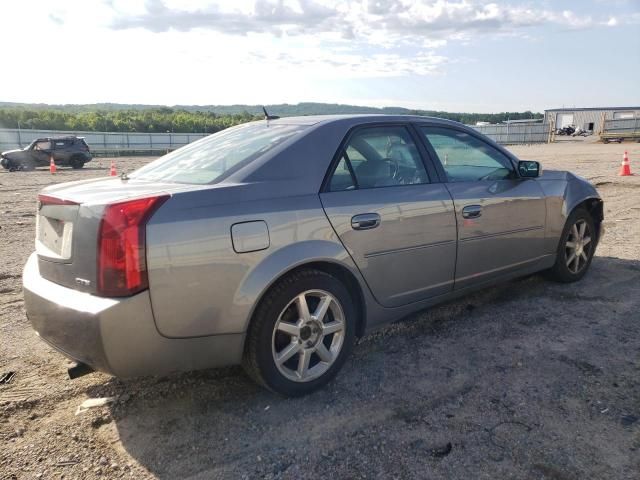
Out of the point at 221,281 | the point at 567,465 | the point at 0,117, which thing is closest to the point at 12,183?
the point at 221,281

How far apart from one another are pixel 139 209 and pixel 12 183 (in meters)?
17.6

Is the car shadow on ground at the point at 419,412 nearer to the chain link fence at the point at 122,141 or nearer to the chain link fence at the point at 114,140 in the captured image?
the chain link fence at the point at 114,140

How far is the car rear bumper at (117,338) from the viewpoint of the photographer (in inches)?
101

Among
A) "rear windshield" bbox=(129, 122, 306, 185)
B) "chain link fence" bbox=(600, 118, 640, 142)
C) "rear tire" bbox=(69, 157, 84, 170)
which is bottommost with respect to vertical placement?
"rear tire" bbox=(69, 157, 84, 170)

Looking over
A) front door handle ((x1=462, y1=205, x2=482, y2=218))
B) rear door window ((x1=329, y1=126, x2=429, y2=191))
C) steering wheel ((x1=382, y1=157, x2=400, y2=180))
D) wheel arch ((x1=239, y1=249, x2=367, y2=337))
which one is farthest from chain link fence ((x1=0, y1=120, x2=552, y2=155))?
wheel arch ((x1=239, y1=249, x2=367, y2=337))

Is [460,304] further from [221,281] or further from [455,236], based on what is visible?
[221,281]

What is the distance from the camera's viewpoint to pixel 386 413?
2.97m

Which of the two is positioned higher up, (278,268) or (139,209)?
(139,209)

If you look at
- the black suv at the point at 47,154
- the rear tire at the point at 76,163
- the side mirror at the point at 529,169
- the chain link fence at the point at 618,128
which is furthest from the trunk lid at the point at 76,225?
the chain link fence at the point at 618,128

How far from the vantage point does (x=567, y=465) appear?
250 cm

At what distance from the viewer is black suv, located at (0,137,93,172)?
78.9 ft

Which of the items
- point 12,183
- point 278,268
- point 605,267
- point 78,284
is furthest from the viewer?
point 12,183

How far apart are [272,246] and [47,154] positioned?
85.1ft

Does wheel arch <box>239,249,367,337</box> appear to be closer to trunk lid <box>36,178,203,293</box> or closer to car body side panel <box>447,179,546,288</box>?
trunk lid <box>36,178,203,293</box>
